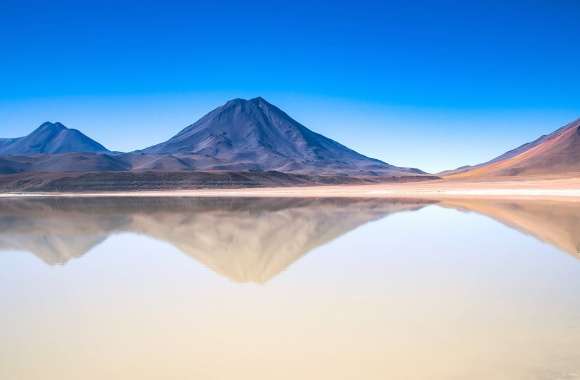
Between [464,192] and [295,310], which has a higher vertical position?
[464,192]

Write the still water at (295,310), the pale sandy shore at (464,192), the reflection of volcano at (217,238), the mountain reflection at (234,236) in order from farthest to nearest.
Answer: the pale sandy shore at (464,192) < the mountain reflection at (234,236) < the reflection of volcano at (217,238) < the still water at (295,310)

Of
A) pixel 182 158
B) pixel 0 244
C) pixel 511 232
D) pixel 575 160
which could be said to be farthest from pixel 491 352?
pixel 182 158

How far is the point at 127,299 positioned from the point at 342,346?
166 inches

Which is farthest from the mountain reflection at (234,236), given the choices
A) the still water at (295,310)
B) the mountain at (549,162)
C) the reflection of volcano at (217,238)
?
the mountain at (549,162)

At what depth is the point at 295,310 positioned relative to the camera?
23.9ft

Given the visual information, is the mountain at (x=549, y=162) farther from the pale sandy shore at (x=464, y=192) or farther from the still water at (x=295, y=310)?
the still water at (x=295, y=310)

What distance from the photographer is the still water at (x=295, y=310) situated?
522 cm

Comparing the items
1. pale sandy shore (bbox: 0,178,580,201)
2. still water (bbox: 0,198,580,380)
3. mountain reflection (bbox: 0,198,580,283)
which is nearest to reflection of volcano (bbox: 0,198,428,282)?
mountain reflection (bbox: 0,198,580,283)

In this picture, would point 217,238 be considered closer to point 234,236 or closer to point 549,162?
point 234,236

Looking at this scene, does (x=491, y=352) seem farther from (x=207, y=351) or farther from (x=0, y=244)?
(x=0, y=244)

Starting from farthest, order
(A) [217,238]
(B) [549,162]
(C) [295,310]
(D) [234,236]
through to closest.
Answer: (B) [549,162] < (D) [234,236] < (A) [217,238] < (C) [295,310]

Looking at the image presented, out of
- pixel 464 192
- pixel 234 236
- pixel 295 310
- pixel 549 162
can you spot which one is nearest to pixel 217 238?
pixel 234 236

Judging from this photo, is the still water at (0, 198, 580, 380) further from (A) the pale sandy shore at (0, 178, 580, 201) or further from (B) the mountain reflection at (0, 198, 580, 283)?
(A) the pale sandy shore at (0, 178, 580, 201)

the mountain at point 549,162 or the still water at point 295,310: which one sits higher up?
the mountain at point 549,162
